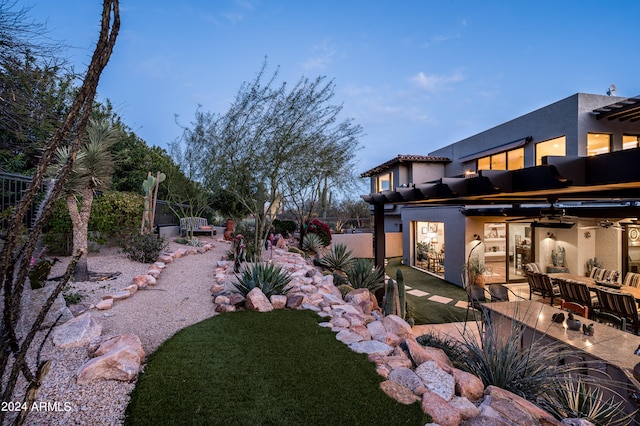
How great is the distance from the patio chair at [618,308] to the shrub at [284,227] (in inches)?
506

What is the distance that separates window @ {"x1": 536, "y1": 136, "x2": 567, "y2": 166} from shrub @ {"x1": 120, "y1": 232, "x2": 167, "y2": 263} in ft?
40.5

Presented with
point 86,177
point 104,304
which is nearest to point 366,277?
point 104,304

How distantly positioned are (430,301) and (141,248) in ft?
29.2

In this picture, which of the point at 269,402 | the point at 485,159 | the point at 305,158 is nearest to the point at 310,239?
the point at 305,158

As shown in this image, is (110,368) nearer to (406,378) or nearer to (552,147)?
(406,378)

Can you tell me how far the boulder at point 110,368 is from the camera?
2.65 metres

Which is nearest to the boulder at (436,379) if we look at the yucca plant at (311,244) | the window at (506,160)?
the yucca plant at (311,244)

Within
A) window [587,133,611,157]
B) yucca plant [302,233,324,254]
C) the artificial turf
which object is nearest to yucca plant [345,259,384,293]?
the artificial turf

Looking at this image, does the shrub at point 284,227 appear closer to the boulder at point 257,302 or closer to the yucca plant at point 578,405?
the boulder at point 257,302

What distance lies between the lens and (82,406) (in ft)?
7.64

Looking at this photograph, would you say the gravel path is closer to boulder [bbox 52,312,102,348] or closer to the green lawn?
boulder [bbox 52,312,102,348]

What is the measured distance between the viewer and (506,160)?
1205 centimetres

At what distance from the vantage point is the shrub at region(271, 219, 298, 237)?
1614cm

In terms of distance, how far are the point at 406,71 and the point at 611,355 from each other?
18297 mm
